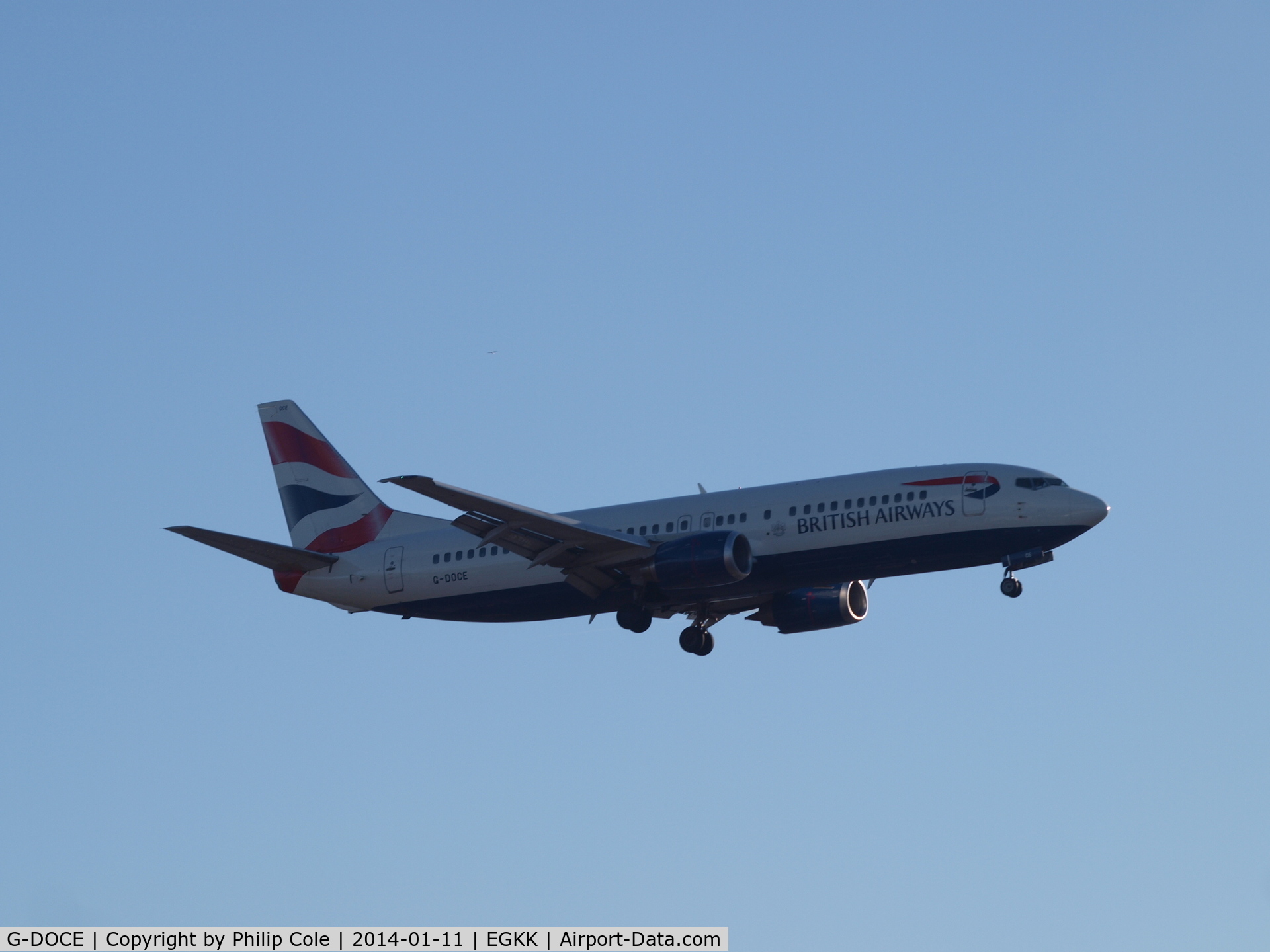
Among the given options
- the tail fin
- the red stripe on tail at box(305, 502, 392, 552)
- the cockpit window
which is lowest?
the cockpit window

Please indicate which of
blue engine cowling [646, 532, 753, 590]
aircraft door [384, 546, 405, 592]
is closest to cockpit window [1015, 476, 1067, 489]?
blue engine cowling [646, 532, 753, 590]

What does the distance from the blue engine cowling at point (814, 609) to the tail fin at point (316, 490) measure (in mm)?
13727

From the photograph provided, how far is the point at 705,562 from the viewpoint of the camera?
4875cm

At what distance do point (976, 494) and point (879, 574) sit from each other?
12.1 ft

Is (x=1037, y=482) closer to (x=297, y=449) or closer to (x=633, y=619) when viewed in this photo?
(x=633, y=619)

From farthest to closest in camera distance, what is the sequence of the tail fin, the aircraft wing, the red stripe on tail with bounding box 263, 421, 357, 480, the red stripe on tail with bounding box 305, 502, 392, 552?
the red stripe on tail with bounding box 263, 421, 357, 480 < the tail fin < the red stripe on tail with bounding box 305, 502, 392, 552 < the aircraft wing

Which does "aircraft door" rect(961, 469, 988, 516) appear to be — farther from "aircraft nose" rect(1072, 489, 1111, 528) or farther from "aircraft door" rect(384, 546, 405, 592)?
"aircraft door" rect(384, 546, 405, 592)

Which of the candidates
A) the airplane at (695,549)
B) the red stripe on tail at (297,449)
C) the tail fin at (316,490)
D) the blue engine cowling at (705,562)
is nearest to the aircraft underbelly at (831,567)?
the airplane at (695,549)

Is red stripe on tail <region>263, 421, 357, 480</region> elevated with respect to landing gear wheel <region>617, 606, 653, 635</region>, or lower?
elevated

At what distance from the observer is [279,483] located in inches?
2398

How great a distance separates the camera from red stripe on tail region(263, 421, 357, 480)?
60.7 metres

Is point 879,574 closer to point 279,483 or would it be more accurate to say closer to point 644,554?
point 644,554

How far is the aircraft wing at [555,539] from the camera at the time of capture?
47281 millimetres

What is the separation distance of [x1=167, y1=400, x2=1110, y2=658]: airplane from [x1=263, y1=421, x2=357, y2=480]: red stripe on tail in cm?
316
